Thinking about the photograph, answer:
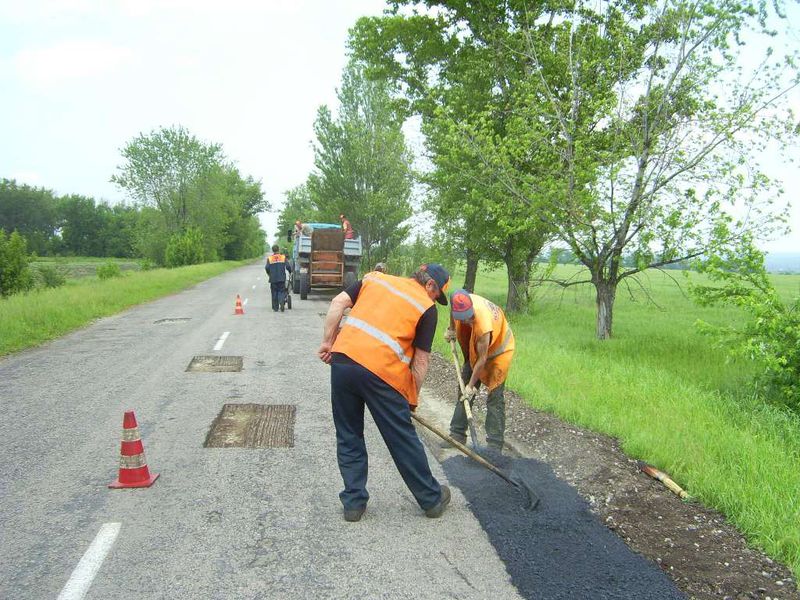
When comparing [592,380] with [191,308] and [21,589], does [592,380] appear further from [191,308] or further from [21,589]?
[191,308]

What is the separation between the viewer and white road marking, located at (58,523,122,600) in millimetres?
2883

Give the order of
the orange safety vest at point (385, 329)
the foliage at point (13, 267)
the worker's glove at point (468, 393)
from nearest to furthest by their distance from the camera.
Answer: the orange safety vest at point (385, 329) < the worker's glove at point (468, 393) < the foliage at point (13, 267)

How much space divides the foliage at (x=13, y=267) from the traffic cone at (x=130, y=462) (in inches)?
733

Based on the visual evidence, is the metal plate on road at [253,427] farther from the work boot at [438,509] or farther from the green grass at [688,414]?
the green grass at [688,414]

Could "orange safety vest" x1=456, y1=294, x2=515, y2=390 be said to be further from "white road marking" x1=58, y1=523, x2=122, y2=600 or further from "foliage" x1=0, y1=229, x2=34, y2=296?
"foliage" x1=0, y1=229, x2=34, y2=296

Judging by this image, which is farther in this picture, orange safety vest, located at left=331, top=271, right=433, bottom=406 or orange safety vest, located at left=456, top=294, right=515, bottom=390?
orange safety vest, located at left=456, top=294, right=515, bottom=390

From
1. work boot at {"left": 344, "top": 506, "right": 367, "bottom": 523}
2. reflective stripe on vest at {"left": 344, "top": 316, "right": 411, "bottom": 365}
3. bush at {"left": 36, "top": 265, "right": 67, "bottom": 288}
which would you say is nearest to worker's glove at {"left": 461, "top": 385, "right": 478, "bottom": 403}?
reflective stripe on vest at {"left": 344, "top": 316, "right": 411, "bottom": 365}

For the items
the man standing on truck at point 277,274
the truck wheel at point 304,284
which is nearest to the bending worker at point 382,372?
the man standing on truck at point 277,274

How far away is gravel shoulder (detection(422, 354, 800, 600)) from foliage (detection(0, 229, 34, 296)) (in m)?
19.4

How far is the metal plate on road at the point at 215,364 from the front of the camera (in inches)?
324

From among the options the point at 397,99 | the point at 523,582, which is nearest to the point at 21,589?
the point at 523,582

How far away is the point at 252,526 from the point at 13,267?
67.4 feet

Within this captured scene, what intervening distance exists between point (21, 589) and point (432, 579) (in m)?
2.07

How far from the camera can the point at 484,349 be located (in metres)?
4.77
